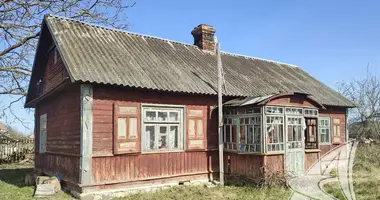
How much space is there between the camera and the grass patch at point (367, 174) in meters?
8.90

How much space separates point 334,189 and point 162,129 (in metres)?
5.36

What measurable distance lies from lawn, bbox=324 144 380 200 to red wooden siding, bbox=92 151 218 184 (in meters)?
3.99

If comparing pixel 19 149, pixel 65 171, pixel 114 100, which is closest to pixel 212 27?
pixel 114 100

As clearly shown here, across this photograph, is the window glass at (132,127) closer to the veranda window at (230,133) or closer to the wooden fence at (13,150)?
the veranda window at (230,133)

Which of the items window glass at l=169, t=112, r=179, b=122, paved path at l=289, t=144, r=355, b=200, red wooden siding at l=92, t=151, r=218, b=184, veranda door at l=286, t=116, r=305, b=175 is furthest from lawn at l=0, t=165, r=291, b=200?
window glass at l=169, t=112, r=179, b=122

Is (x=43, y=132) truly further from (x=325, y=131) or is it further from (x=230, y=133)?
(x=325, y=131)

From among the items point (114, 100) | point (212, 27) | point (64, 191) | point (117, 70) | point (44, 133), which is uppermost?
point (212, 27)

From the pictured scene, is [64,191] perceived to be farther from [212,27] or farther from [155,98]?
[212,27]

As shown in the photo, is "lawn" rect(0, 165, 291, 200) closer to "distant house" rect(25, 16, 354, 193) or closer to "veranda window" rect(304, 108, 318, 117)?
"distant house" rect(25, 16, 354, 193)

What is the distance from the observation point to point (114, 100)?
9734 millimetres

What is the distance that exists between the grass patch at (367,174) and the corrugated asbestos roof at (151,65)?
2.84 m

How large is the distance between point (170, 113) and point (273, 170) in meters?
3.68

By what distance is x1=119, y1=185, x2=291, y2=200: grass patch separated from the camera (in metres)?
9.22

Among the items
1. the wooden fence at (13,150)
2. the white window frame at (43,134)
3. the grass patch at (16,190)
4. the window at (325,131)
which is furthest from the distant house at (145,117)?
the wooden fence at (13,150)
